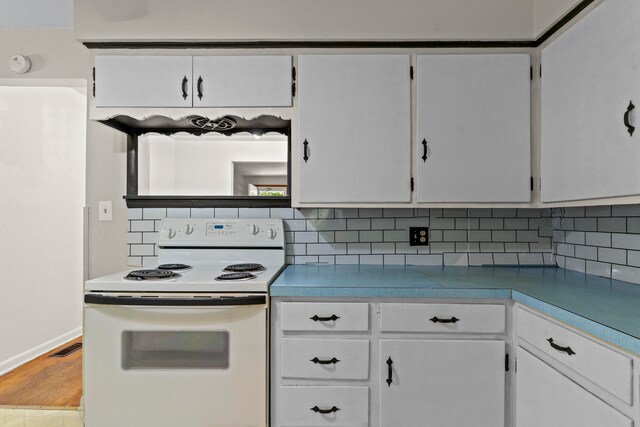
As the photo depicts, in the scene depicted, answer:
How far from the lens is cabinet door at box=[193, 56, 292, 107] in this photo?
6.08ft

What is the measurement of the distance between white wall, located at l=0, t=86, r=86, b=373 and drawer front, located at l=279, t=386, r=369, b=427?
2457 mm

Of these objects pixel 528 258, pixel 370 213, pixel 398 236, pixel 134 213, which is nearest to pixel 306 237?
pixel 370 213

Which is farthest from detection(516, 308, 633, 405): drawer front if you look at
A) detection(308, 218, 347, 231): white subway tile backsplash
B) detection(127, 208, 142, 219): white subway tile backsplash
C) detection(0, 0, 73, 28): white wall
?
detection(0, 0, 73, 28): white wall

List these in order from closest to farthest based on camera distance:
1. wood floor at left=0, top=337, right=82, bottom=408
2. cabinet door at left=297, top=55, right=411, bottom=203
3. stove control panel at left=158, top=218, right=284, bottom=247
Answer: cabinet door at left=297, top=55, right=411, bottom=203 → stove control panel at left=158, top=218, right=284, bottom=247 → wood floor at left=0, top=337, right=82, bottom=408

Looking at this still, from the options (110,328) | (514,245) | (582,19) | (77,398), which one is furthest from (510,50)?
(77,398)

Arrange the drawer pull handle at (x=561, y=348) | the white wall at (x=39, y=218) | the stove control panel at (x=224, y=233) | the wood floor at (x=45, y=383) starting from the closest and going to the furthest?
the drawer pull handle at (x=561, y=348), the stove control panel at (x=224, y=233), the wood floor at (x=45, y=383), the white wall at (x=39, y=218)

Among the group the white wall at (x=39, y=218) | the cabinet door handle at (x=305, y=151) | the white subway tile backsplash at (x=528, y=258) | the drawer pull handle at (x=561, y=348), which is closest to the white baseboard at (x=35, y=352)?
the white wall at (x=39, y=218)

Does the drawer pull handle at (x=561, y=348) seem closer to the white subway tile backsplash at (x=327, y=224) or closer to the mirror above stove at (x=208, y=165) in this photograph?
the white subway tile backsplash at (x=327, y=224)

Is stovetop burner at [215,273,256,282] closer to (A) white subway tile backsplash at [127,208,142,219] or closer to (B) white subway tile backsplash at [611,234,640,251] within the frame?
(A) white subway tile backsplash at [127,208,142,219]

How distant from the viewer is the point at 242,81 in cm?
186

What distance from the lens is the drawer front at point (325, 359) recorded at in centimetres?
155

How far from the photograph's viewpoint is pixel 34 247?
10.1 feet

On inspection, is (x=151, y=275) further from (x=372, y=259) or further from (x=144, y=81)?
(x=372, y=259)

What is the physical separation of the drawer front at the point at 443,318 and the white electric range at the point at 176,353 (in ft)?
1.70
